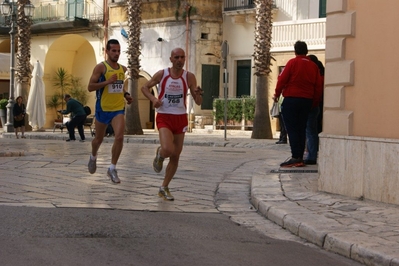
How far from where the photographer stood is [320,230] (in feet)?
25.8

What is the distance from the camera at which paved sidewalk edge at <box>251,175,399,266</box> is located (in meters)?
6.87

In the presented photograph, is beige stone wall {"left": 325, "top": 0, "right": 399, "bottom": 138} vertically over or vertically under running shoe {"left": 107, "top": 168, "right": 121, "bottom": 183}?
over

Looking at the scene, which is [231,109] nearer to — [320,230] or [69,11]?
[69,11]

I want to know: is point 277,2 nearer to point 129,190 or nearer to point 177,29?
point 177,29

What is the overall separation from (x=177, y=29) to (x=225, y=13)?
7.35ft

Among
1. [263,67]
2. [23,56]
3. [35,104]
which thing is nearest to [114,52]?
[263,67]

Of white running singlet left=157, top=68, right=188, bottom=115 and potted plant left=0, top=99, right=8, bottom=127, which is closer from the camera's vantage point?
white running singlet left=157, top=68, right=188, bottom=115

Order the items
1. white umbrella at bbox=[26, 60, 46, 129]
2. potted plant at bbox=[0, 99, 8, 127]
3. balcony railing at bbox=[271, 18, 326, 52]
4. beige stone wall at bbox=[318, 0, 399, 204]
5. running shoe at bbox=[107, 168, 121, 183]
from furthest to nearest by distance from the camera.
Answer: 1. potted plant at bbox=[0, 99, 8, 127]
2. white umbrella at bbox=[26, 60, 46, 129]
3. balcony railing at bbox=[271, 18, 326, 52]
4. running shoe at bbox=[107, 168, 121, 183]
5. beige stone wall at bbox=[318, 0, 399, 204]

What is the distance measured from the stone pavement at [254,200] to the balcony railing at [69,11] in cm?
2609

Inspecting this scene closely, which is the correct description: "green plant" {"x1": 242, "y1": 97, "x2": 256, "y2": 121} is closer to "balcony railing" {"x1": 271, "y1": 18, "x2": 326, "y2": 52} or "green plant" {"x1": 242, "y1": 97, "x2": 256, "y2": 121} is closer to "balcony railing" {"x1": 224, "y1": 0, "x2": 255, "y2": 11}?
"balcony railing" {"x1": 271, "y1": 18, "x2": 326, "y2": 52}

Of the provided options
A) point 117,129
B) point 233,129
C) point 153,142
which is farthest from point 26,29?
point 117,129

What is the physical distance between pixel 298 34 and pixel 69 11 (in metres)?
14.2

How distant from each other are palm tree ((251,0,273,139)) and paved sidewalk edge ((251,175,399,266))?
18.8 metres

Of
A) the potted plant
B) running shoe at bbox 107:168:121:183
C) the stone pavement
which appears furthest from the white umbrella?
running shoe at bbox 107:168:121:183
